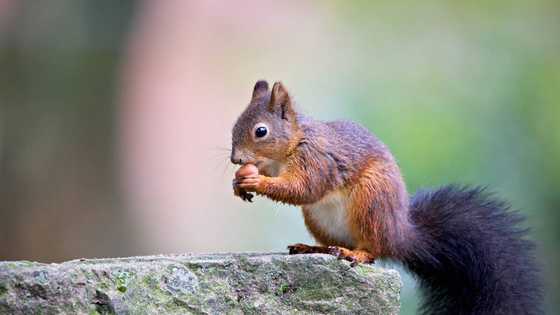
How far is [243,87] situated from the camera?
5.99m

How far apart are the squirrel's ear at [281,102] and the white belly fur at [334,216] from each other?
28cm

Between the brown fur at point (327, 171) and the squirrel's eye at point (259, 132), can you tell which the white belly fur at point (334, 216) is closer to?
the brown fur at point (327, 171)

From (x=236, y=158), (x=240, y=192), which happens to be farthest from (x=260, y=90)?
(x=240, y=192)

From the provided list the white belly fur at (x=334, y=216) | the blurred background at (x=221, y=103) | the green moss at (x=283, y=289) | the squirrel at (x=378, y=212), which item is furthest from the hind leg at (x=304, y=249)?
the blurred background at (x=221, y=103)

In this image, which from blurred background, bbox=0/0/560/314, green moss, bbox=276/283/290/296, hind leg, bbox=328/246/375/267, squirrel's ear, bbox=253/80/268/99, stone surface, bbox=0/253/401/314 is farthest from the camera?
blurred background, bbox=0/0/560/314

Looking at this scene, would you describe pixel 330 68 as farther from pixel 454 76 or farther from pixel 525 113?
pixel 525 113

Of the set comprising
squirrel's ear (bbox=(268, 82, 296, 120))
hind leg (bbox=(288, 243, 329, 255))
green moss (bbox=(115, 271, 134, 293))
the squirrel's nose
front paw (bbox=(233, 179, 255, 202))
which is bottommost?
green moss (bbox=(115, 271, 134, 293))

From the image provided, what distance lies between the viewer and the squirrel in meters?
2.70

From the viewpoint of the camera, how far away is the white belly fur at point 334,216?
2727 millimetres

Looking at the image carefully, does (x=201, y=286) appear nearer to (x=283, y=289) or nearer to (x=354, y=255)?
(x=283, y=289)

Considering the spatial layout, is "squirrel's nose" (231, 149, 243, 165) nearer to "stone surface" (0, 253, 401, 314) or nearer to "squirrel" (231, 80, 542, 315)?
"squirrel" (231, 80, 542, 315)

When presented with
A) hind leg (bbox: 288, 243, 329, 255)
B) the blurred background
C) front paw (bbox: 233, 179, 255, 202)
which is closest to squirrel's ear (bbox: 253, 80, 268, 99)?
front paw (bbox: 233, 179, 255, 202)

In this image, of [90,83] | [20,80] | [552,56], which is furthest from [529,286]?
[552,56]

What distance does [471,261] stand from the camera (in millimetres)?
2908
